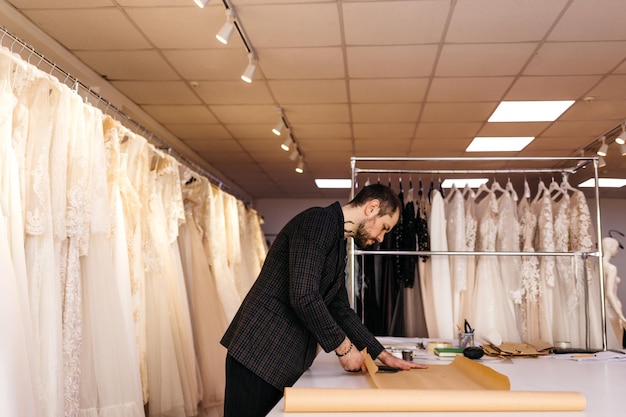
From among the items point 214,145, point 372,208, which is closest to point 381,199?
point 372,208

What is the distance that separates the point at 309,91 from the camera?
191 inches

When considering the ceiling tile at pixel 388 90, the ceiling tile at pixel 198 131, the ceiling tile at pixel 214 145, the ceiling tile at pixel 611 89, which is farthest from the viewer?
the ceiling tile at pixel 214 145

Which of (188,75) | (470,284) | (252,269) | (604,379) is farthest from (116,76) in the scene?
(604,379)

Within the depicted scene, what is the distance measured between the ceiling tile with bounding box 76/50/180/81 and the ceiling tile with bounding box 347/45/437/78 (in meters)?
1.40

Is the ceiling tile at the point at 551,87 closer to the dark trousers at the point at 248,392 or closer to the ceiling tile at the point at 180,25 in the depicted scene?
the ceiling tile at the point at 180,25

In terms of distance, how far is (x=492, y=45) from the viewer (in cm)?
386

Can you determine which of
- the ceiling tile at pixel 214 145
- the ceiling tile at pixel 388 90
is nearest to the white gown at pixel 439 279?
the ceiling tile at pixel 388 90

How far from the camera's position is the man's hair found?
2.29 m

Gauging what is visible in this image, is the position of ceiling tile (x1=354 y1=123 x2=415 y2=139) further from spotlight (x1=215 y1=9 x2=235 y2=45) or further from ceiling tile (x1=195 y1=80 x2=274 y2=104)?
spotlight (x1=215 y1=9 x2=235 y2=45)

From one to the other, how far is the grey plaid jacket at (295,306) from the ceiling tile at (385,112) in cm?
318

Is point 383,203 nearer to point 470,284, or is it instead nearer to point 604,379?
point 604,379

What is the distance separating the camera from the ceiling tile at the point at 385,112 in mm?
5223

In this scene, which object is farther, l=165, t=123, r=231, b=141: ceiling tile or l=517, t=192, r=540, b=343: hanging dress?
l=165, t=123, r=231, b=141: ceiling tile

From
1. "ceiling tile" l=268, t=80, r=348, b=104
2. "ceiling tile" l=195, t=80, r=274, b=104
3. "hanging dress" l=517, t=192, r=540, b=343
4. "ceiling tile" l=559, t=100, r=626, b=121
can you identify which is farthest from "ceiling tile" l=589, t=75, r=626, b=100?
"ceiling tile" l=195, t=80, r=274, b=104
